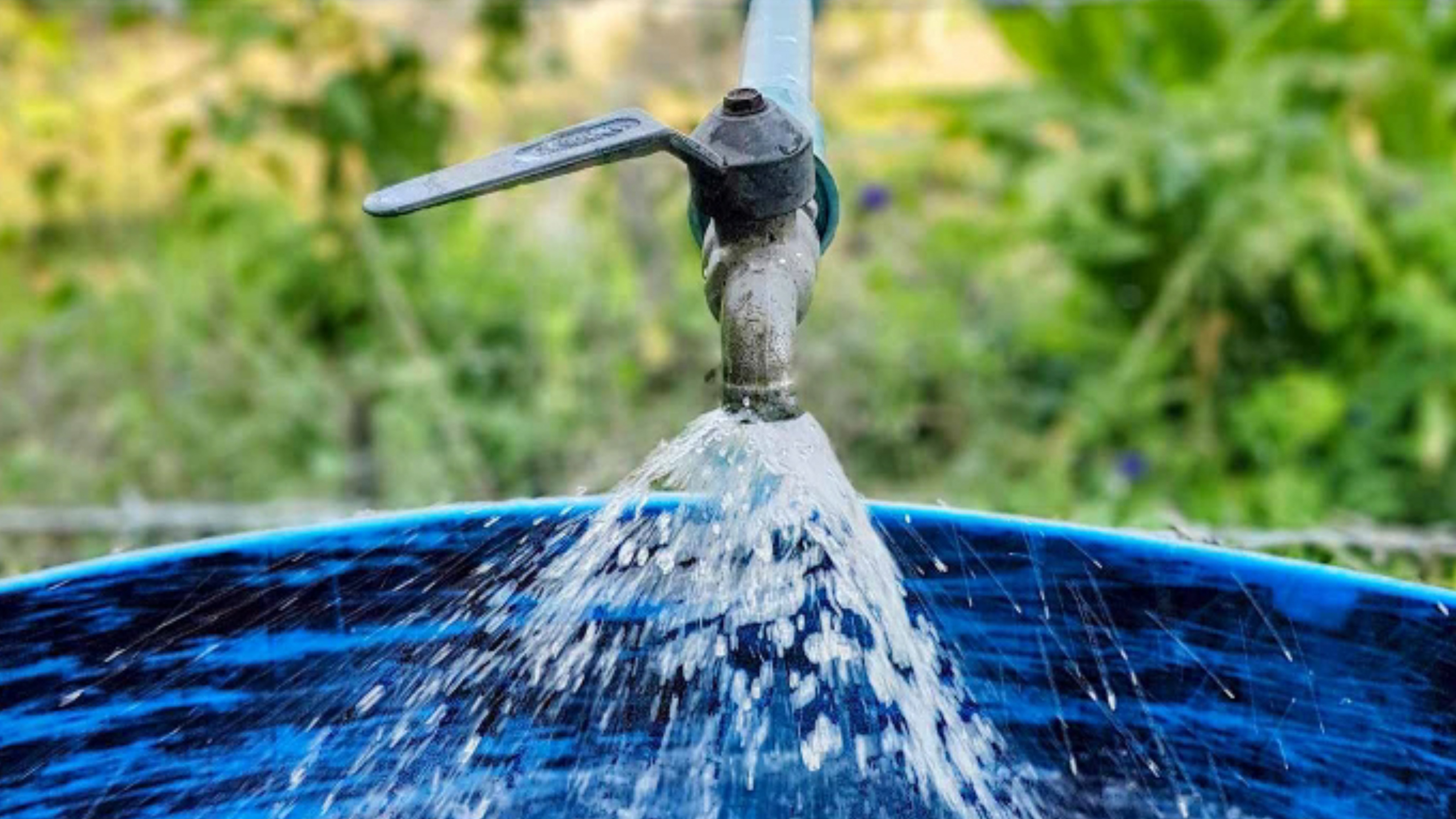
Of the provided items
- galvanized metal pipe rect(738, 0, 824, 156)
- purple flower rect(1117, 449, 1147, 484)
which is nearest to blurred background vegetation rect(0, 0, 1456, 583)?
purple flower rect(1117, 449, 1147, 484)

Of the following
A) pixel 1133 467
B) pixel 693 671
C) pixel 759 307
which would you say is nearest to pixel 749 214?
pixel 759 307

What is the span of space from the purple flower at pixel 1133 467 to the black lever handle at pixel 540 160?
2.30 meters

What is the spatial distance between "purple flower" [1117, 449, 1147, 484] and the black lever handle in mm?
2300

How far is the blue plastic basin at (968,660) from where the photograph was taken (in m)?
1.02

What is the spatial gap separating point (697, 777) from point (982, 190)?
281 cm

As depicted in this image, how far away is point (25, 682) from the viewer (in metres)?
1.01

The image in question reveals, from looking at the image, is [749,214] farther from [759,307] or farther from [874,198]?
[874,198]

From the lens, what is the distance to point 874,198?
11.4ft

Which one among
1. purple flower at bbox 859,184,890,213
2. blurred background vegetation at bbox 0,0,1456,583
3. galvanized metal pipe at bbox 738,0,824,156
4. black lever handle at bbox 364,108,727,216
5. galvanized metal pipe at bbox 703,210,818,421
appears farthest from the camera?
purple flower at bbox 859,184,890,213

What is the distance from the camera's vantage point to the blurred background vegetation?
307 centimetres

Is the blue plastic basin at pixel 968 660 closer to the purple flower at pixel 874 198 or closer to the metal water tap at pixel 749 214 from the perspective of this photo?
the metal water tap at pixel 749 214

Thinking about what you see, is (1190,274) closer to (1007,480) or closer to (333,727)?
(1007,480)

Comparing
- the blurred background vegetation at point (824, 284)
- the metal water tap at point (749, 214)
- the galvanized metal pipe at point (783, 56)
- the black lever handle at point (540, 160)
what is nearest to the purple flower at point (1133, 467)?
the blurred background vegetation at point (824, 284)

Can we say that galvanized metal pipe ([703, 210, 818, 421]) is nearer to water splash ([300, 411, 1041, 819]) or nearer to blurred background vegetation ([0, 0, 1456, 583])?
water splash ([300, 411, 1041, 819])
